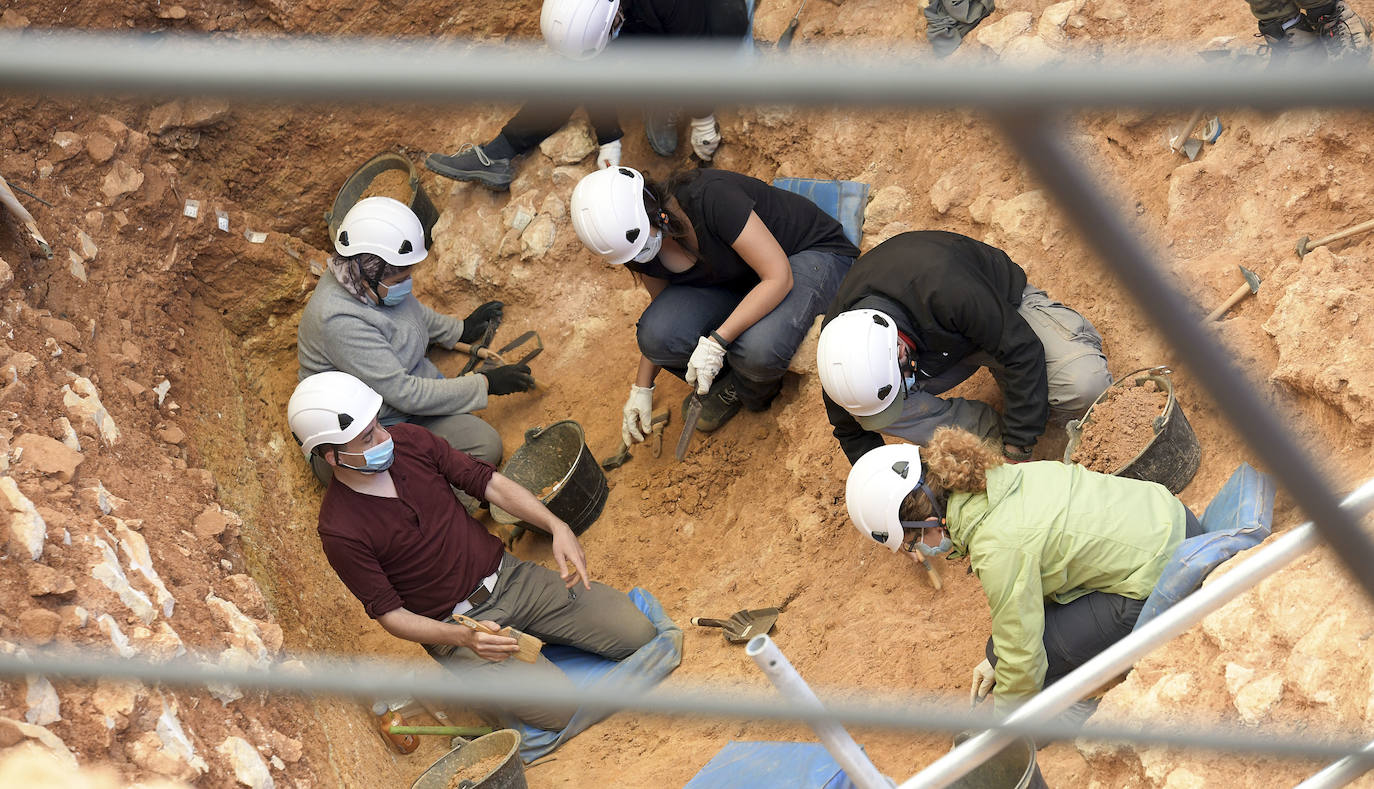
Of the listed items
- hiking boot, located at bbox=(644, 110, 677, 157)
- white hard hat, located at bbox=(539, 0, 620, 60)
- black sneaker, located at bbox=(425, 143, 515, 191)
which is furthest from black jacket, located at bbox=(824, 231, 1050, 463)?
black sneaker, located at bbox=(425, 143, 515, 191)

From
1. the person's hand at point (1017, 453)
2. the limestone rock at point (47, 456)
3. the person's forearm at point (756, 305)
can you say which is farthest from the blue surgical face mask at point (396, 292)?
the person's hand at point (1017, 453)

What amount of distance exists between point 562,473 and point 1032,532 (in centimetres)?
290

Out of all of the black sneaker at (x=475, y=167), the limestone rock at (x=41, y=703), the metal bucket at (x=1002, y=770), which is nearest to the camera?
the limestone rock at (x=41, y=703)

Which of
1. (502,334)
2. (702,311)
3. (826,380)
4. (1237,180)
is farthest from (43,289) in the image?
(1237,180)

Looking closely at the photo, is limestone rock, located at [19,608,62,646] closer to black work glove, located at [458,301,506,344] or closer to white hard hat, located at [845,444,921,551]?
white hard hat, located at [845,444,921,551]

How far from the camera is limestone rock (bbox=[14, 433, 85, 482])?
342 centimetres

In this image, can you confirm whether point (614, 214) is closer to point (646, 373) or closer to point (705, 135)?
point (646, 373)

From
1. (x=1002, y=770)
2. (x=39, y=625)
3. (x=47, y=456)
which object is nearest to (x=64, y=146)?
(x=47, y=456)

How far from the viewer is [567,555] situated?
4.39 m

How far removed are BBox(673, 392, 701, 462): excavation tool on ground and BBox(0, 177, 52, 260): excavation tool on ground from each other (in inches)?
114

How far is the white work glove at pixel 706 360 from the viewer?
184 inches

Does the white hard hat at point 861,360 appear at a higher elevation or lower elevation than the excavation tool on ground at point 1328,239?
lower

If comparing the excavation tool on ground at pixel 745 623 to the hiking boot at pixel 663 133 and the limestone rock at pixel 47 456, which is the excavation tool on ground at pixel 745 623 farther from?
the hiking boot at pixel 663 133

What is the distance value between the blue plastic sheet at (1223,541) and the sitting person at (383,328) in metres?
3.33
